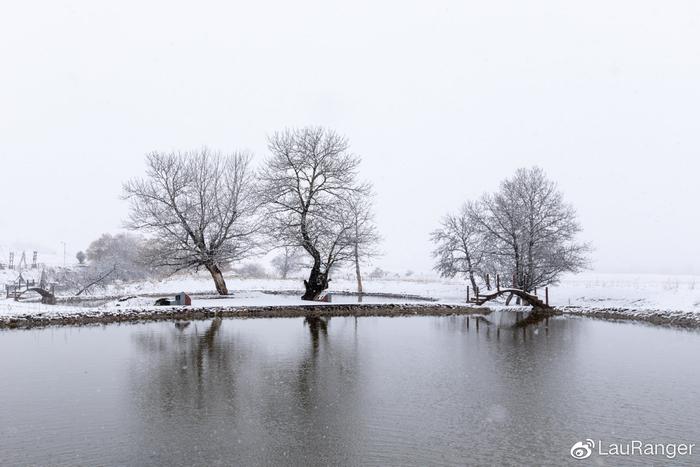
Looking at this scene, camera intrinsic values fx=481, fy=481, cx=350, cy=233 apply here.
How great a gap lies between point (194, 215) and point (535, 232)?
29.4 m

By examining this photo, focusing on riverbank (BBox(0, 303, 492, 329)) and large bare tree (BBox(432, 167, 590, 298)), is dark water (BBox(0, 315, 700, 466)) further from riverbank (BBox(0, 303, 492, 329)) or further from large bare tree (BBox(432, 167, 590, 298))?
large bare tree (BBox(432, 167, 590, 298))

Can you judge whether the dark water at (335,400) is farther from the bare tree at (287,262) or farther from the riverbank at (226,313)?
the bare tree at (287,262)

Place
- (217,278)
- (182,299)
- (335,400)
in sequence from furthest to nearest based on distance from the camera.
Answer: (217,278), (182,299), (335,400)

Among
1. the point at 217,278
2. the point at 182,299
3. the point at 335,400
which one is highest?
the point at 217,278

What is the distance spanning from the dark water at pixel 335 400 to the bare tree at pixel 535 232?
1987 centimetres

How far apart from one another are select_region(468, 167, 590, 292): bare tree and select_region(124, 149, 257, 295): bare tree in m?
22.8

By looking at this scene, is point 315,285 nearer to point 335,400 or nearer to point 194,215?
point 194,215

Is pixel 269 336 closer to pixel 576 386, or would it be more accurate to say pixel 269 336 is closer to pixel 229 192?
pixel 576 386

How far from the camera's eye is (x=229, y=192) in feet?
146

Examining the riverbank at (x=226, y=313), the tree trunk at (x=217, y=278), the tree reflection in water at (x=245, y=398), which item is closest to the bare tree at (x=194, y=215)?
the tree trunk at (x=217, y=278)

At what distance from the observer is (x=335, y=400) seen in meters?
11.4

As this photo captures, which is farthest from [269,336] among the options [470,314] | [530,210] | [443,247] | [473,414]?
[443,247]

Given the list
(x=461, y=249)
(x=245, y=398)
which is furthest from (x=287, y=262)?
(x=245, y=398)

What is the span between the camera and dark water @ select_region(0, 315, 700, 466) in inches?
327
